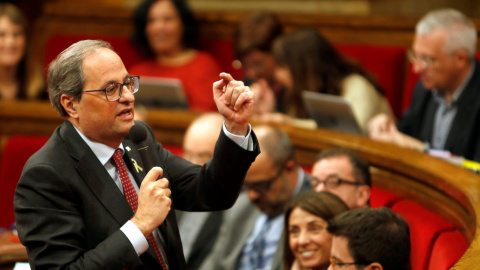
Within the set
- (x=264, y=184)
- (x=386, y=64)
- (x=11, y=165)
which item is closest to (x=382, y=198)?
(x=264, y=184)

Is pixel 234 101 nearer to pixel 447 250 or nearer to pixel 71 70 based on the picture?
pixel 71 70

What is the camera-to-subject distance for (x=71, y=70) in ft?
4.91

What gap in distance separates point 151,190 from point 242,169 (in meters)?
0.25

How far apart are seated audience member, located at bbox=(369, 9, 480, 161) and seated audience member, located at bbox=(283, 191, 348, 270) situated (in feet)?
2.54

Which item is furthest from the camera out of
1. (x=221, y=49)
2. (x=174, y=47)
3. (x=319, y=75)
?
(x=221, y=49)

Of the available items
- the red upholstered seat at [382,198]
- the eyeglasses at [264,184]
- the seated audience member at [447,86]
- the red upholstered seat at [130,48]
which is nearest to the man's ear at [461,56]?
the seated audience member at [447,86]

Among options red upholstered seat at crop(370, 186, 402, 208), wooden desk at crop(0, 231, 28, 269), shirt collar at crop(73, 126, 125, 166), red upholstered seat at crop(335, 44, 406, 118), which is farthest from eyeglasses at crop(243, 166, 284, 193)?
red upholstered seat at crop(335, 44, 406, 118)

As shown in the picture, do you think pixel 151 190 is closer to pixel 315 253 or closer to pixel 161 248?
pixel 161 248

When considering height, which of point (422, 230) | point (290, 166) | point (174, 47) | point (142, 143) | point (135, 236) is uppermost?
point (142, 143)

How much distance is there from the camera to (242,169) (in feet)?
5.25

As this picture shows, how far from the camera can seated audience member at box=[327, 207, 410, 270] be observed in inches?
67.1

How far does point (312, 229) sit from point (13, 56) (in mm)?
2369

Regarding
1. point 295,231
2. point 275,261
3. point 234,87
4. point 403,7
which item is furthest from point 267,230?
point 403,7

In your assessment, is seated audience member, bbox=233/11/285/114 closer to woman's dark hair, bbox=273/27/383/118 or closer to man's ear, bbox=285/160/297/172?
woman's dark hair, bbox=273/27/383/118
